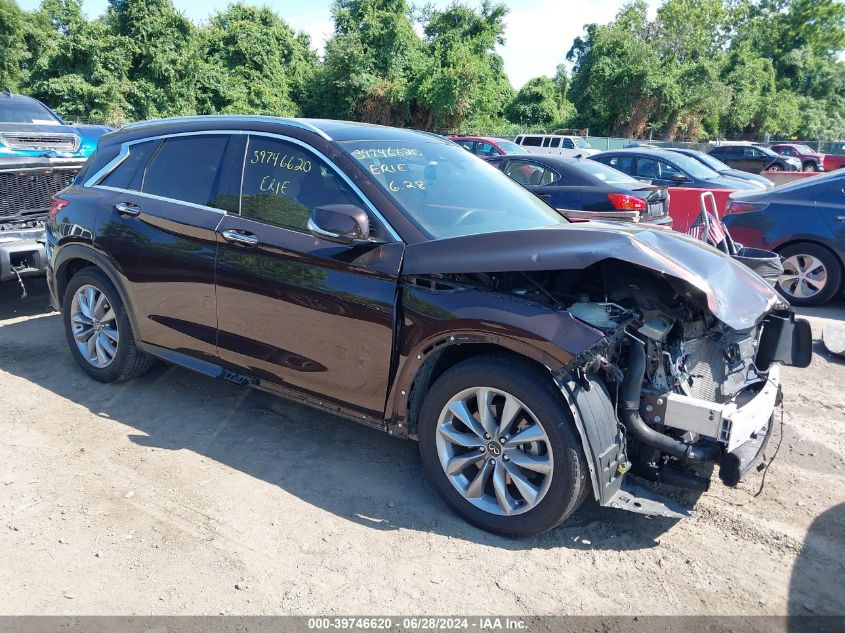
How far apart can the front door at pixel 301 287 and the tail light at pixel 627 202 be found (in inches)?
232

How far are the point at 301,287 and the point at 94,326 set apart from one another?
7.21 ft

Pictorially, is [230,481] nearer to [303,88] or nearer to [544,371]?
[544,371]

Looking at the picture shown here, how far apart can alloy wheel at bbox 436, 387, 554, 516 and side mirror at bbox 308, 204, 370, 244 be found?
98 centimetres

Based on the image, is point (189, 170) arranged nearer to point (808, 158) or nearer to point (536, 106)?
point (808, 158)

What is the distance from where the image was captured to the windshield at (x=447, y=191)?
3689 millimetres

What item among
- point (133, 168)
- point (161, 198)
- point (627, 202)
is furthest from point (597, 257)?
point (627, 202)

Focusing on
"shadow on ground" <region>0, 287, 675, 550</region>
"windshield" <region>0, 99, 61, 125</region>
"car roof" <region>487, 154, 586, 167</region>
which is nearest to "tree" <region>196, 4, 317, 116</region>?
"windshield" <region>0, 99, 61, 125</region>

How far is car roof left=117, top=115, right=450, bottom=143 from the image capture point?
4027 mm

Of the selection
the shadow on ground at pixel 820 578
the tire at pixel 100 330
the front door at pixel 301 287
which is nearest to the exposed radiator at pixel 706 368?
the shadow on ground at pixel 820 578

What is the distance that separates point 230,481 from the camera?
3820 mm

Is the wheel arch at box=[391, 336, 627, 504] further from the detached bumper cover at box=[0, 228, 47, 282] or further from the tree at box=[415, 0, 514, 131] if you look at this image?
the tree at box=[415, 0, 514, 131]

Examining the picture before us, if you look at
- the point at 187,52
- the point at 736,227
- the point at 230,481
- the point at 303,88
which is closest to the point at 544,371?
the point at 230,481

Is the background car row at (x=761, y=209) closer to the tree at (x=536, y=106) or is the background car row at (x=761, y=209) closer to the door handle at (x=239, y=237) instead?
the door handle at (x=239, y=237)

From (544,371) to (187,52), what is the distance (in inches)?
1261
